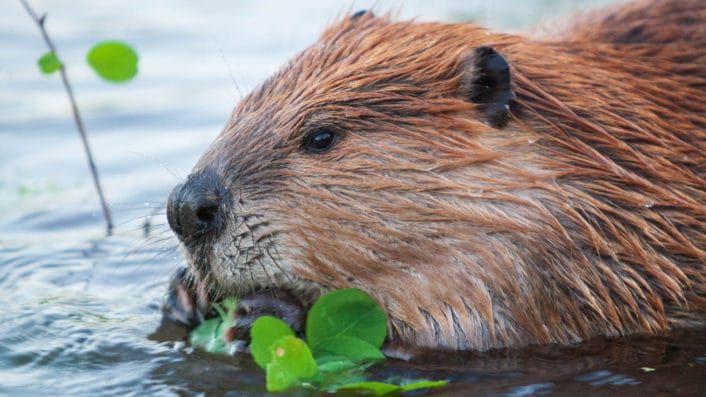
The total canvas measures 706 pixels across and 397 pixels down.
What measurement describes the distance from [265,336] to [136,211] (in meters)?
2.60

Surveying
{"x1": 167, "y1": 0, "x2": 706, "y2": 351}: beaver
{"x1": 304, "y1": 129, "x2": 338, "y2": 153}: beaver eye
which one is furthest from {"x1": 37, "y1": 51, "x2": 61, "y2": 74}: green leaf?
{"x1": 304, "y1": 129, "x2": 338, "y2": 153}: beaver eye

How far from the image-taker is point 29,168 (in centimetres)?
665

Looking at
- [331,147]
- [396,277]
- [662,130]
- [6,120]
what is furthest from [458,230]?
[6,120]

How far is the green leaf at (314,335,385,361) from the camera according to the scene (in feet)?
12.1

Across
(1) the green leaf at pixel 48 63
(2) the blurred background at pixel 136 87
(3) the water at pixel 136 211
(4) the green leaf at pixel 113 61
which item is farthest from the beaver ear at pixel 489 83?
(1) the green leaf at pixel 48 63

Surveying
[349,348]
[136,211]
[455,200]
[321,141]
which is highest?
[136,211]

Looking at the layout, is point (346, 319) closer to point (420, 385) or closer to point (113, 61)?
point (420, 385)

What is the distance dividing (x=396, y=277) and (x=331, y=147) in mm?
472

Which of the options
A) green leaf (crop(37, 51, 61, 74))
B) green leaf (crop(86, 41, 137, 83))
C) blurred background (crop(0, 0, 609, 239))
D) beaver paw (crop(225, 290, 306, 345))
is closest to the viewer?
beaver paw (crop(225, 290, 306, 345))

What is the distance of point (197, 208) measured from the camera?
12.0 feet

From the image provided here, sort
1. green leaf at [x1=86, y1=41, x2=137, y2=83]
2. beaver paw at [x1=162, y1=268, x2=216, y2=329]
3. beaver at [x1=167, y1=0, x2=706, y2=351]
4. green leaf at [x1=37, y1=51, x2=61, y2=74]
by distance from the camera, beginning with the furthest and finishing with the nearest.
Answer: green leaf at [x1=37, y1=51, x2=61, y2=74] < green leaf at [x1=86, y1=41, x2=137, y2=83] < beaver paw at [x1=162, y1=268, x2=216, y2=329] < beaver at [x1=167, y1=0, x2=706, y2=351]

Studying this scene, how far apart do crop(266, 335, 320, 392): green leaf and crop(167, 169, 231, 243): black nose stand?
1.56ft

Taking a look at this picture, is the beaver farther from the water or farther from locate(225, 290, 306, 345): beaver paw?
the water

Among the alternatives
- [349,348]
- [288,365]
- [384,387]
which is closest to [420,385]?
[384,387]
